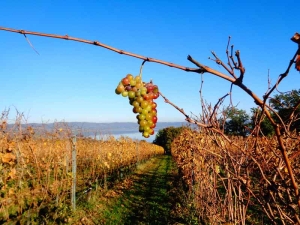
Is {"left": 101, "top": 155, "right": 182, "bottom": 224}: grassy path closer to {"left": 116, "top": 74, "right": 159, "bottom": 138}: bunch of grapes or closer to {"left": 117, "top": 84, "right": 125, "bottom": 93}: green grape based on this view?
{"left": 116, "top": 74, "right": 159, "bottom": 138}: bunch of grapes

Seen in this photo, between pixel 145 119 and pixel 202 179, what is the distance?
17.4 feet

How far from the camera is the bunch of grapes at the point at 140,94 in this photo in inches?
43.3

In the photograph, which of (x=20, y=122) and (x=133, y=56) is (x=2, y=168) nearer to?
(x=20, y=122)

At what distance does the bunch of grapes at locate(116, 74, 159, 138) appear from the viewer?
43.3 inches

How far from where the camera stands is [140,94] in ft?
3.64

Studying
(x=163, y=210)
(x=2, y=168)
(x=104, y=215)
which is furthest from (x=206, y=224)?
(x=2, y=168)

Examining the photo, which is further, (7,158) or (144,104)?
(7,158)

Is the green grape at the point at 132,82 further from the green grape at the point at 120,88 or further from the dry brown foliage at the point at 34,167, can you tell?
the dry brown foliage at the point at 34,167

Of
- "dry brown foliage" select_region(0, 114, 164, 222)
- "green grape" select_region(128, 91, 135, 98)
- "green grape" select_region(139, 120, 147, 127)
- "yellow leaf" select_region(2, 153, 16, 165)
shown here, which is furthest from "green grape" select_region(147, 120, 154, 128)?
"yellow leaf" select_region(2, 153, 16, 165)

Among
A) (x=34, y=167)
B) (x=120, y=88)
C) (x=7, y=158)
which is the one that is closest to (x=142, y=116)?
(x=120, y=88)

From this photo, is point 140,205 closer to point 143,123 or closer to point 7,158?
point 7,158

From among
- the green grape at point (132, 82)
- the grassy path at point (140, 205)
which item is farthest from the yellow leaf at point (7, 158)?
the green grape at point (132, 82)

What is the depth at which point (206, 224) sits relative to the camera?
5.77m

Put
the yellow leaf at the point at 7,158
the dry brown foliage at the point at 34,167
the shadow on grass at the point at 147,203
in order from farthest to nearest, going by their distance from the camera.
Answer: the shadow on grass at the point at 147,203 → the dry brown foliage at the point at 34,167 → the yellow leaf at the point at 7,158
